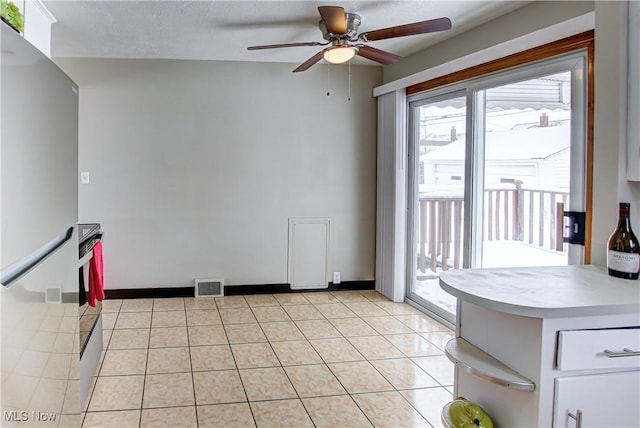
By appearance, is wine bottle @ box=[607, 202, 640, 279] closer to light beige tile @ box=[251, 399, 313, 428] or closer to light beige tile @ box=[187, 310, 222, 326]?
light beige tile @ box=[251, 399, 313, 428]

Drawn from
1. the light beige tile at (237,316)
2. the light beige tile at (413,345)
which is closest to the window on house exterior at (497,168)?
the light beige tile at (413,345)

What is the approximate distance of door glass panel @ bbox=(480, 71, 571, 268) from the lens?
2.94 meters

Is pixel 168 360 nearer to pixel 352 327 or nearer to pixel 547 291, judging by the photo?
pixel 352 327

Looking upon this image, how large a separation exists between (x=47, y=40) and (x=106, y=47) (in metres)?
0.89

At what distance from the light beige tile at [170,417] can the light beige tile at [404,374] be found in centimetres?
118

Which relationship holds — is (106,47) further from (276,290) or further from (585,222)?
(585,222)

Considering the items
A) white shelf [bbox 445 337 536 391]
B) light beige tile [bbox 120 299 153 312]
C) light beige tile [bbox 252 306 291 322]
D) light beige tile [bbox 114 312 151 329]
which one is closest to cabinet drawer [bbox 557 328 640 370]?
white shelf [bbox 445 337 536 391]

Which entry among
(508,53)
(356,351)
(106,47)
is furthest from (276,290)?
(508,53)

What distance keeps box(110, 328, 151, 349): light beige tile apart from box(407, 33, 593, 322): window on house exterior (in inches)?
95.6

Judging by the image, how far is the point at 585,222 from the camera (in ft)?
8.63

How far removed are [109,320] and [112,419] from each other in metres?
1.82

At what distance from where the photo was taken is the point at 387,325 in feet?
13.6

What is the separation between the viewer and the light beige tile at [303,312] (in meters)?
4.38

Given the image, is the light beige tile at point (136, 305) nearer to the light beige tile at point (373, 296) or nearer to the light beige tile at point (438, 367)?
the light beige tile at point (373, 296)
